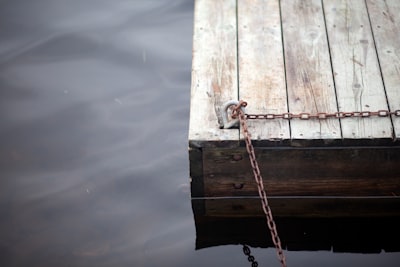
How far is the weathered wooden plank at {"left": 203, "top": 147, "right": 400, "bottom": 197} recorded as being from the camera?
3.60 metres

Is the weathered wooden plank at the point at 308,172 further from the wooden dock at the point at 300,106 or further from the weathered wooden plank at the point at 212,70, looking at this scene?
the weathered wooden plank at the point at 212,70

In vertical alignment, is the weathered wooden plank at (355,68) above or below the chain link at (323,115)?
above

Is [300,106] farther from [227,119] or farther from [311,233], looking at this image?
[311,233]

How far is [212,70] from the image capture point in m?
3.99

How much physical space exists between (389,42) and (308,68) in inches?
27.7

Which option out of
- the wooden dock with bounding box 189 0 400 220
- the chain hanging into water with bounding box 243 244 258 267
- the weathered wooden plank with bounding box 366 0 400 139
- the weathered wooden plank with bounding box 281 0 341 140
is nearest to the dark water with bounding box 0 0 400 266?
the chain hanging into water with bounding box 243 244 258 267

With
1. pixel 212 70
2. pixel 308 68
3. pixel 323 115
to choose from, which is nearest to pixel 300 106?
pixel 323 115

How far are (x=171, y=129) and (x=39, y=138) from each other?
3.75 feet

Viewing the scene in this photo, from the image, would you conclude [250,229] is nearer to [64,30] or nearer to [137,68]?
[137,68]

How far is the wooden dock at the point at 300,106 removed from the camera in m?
3.57

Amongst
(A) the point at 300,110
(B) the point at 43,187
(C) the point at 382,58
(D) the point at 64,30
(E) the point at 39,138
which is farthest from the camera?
(D) the point at 64,30

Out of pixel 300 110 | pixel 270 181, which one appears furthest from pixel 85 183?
pixel 300 110

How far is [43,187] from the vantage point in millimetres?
4395

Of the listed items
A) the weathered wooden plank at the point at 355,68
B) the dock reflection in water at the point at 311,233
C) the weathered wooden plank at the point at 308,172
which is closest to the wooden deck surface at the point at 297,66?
the weathered wooden plank at the point at 355,68
